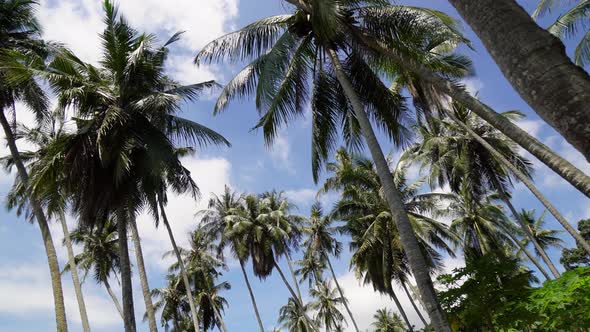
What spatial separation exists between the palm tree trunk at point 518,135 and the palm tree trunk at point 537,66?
218 cm

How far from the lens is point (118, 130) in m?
12.1

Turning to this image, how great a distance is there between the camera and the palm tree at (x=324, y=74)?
9.79 meters

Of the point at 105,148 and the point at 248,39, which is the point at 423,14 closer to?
the point at 248,39

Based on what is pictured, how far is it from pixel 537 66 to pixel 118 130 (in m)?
11.7

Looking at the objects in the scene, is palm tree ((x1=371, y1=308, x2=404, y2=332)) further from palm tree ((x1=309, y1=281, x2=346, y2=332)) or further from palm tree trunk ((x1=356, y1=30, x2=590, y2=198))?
palm tree trunk ((x1=356, y1=30, x2=590, y2=198))

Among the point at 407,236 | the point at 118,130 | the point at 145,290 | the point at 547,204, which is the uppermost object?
the point at 118,130

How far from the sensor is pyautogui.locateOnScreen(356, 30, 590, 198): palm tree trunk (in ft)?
13.7

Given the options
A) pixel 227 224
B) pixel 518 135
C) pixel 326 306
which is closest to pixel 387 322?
pixel 326 306

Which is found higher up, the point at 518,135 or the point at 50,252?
the point at 50,252

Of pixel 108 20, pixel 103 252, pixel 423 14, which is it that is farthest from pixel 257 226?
pixel 423 14

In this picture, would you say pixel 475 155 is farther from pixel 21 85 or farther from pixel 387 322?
pixel 387 322

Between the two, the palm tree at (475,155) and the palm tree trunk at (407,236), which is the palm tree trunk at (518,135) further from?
the palm tree at (475,155)

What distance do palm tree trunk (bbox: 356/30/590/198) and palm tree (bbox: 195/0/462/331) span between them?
5.02 feet

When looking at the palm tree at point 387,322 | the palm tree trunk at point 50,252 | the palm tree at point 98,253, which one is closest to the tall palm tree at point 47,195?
the palm tree trunk at point 50,252
